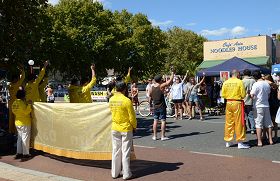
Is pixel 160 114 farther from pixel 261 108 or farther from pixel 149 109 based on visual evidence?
pixel 149 109

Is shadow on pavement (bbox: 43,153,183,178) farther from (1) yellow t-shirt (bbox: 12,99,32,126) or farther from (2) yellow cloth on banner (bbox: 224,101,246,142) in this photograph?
(2) yellow cloth on banner (bbox: 224,101,246,142)

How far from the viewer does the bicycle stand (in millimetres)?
18234

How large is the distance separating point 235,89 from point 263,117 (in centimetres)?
111

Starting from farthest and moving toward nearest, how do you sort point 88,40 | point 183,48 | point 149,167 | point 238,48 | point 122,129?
point 183,48 < point 88,40 < point 238,48 < point 149,167 < point 122,129

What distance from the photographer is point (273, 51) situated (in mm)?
47531

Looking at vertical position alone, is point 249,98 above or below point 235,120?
above

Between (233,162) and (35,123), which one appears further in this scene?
(35,123)

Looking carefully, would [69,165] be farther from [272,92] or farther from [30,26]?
[272,92]

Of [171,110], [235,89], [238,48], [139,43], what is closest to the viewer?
[235,89]

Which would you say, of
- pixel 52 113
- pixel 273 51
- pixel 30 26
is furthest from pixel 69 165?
pixel 273 51

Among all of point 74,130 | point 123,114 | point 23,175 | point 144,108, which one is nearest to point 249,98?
point 74,130

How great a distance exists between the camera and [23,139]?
29.2ft

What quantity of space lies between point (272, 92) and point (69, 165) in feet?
17.8

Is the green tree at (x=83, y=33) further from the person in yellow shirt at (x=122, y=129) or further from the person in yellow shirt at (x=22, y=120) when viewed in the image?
the person in yellow shirt at (x=122, y=129)
